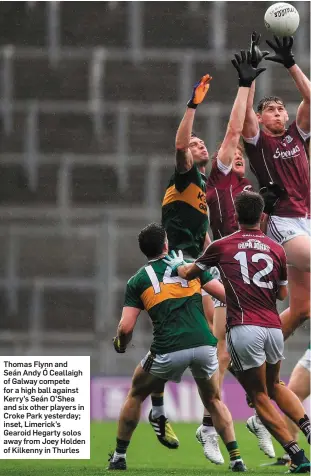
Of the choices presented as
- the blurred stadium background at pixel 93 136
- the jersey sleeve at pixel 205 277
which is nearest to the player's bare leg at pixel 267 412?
the jersey sleeve at pixel 205 277

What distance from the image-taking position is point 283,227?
8.50m

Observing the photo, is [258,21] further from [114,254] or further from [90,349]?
[90,349]

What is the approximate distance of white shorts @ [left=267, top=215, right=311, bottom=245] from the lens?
Answer: 848 cm

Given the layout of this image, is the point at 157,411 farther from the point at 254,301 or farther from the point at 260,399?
the point at 254,301

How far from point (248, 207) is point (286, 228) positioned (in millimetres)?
1400

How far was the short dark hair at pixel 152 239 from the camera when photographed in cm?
754

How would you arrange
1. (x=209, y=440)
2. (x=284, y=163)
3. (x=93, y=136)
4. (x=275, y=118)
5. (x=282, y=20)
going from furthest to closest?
(x=93, y=136) → (x=275, y=118) → (x=284, y=163) → (x=209, y=440) → (x=282, y=20)

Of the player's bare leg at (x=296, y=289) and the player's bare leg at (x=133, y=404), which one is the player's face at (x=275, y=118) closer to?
the player's bare leg at (x=296, y=289)

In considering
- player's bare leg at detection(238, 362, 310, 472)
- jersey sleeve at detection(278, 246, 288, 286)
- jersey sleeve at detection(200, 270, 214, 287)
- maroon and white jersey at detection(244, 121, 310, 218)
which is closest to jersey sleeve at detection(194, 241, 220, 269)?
jersey sleeve at detection(278, 246, 288, 286)

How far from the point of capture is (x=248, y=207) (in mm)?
7148

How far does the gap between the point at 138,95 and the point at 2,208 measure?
2.83 metres

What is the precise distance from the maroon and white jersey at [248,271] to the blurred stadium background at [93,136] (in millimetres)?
7661

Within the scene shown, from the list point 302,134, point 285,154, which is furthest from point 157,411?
point 302,134

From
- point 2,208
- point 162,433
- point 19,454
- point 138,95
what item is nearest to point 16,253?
point 2,208
